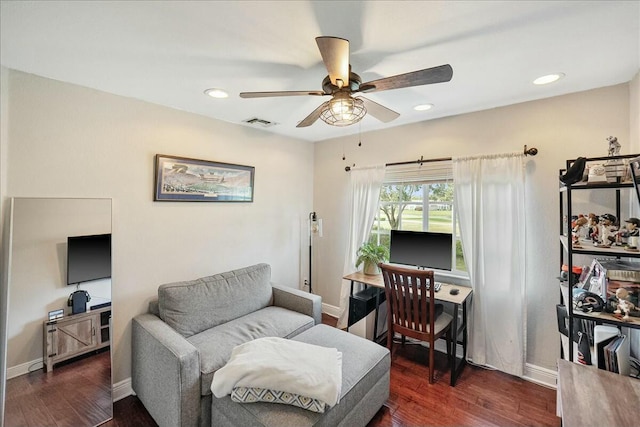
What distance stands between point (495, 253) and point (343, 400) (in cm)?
188

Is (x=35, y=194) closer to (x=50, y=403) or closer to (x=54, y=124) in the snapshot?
(x=54, y=124)

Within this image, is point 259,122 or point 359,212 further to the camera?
point 359,212

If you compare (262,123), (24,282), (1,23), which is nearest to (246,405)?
(24,282)

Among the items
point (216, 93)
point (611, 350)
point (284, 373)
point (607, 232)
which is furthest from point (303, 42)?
point (611, 350)

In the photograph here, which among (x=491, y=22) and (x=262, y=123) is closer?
(x=491, y=22)

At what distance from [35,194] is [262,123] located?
192 centimetres

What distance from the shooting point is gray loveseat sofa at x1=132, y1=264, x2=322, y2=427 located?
1.66 meters

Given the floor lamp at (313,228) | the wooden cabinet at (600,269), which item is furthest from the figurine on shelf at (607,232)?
the floor lamp at (313,228)

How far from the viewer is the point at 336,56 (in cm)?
125

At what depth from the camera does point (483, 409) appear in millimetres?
1997

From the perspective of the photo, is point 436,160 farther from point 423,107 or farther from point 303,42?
point 303,42

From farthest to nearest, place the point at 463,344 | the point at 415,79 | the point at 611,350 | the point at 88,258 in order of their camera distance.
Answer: the point at 463,344 < the point at 88,258 < the point at 611,350 < the point at 415,79

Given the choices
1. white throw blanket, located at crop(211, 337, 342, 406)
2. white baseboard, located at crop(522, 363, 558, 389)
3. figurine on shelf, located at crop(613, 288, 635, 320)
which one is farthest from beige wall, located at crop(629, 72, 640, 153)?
white throw blanket, located at crop(211, 337, 342, 406)

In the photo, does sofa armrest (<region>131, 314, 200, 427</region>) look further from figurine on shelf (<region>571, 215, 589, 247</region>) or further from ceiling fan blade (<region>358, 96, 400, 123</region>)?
figurine on shelf (<region>571, 215, 589, 247</region>)
